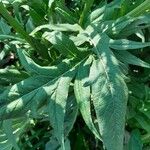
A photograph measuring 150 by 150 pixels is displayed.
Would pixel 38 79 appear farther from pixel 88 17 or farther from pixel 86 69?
pixel 88 17

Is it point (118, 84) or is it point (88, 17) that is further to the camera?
point (88, 17)

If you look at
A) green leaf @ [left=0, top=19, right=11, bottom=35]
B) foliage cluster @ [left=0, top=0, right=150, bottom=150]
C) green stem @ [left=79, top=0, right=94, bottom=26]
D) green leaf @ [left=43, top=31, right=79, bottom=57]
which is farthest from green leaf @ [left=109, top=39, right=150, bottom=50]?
green leaf @ [left=0, top=19, right=11, bottom=35]

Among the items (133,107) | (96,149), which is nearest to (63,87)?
(133,107)

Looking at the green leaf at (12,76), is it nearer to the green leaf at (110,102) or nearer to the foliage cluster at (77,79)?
the foliage cluster at (77,79)

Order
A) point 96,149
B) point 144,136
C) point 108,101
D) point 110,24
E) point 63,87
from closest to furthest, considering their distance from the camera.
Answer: point 108,101
point 63,87
point 110,24
point 144,136
point 96,149

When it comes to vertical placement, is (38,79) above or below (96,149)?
above

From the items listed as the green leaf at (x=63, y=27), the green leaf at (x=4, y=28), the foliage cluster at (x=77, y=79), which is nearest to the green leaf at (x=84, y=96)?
the foliage cluster at (x=77, y=79)

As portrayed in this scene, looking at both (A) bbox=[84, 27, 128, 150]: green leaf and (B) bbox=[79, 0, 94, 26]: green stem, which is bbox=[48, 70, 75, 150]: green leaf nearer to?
(A) bbox=[84, 27, 128, 150]: green leaf

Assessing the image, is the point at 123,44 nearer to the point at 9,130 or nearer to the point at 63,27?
the point at 63,27

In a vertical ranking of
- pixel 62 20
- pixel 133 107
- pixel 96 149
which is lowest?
pixel 96 149
